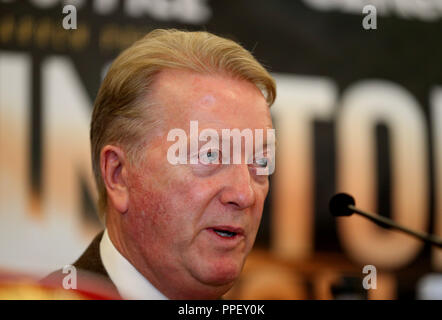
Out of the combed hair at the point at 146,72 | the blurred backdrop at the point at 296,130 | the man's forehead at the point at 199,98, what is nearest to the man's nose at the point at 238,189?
the man's forehead at the point at 199,98

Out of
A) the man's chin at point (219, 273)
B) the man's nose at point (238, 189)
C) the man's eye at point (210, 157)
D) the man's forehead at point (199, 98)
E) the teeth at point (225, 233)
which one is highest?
the man's forehead at point (199, 98)

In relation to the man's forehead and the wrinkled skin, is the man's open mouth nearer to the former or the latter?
the wrinkled skin

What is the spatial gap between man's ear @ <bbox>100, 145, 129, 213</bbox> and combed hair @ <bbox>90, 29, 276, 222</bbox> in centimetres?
2

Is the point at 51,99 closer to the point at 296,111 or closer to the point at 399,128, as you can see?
the point at 296,111

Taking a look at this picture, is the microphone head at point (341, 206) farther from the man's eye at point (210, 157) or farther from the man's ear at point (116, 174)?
the man's ear at point (116, 174)

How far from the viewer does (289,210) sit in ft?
6.07

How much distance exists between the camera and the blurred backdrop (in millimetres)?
1690

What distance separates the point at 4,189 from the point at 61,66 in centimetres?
40

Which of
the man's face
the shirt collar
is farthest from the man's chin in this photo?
the shirt collar

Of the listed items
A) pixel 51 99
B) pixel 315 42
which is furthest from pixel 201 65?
pixel 315 42

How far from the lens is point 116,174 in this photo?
Result: 4.57ft

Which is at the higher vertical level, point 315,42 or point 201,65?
point 315,42

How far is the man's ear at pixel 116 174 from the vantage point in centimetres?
138

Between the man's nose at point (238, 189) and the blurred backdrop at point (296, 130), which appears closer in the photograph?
the man's nose at point (238, 189)
